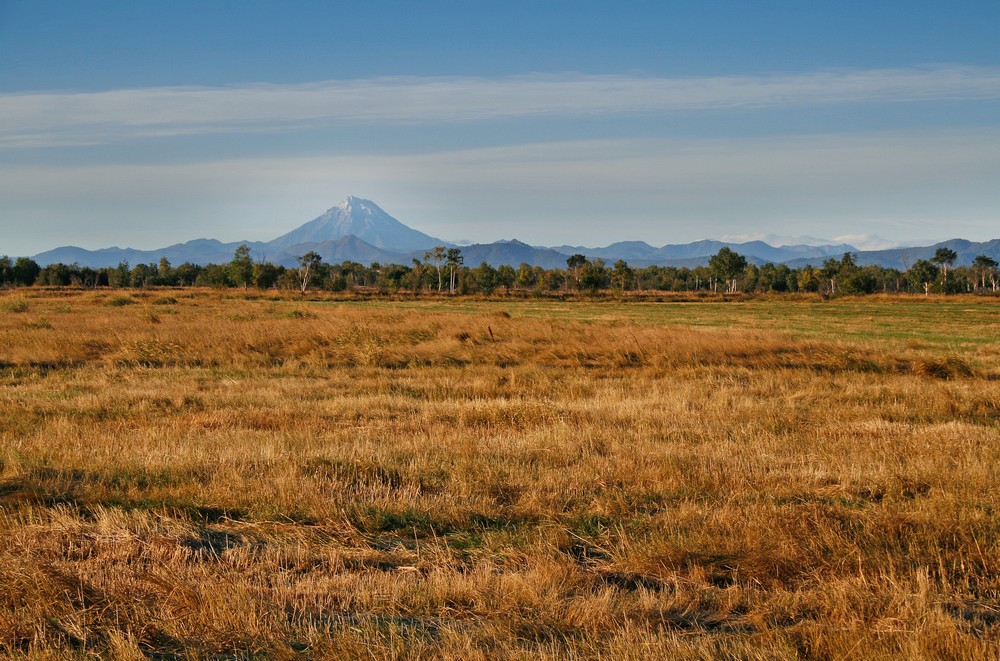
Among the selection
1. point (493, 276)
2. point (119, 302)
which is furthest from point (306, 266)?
point (119, 302)

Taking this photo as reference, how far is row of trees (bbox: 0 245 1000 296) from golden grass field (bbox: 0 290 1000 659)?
4135 inches

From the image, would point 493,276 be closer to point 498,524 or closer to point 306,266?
point 306,266

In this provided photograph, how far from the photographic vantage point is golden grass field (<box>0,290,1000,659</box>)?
170 inches

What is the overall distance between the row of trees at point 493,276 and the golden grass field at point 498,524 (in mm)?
105039

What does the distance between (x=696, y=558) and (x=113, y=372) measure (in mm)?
16320

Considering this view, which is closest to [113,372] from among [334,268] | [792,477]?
[792,477]

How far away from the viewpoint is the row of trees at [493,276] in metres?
132

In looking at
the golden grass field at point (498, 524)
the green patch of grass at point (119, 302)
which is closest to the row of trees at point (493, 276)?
the green patch of grass at point (119, 302)

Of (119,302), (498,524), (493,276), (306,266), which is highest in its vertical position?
(306,266)

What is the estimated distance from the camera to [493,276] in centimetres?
14588

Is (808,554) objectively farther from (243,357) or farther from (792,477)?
(243,357)

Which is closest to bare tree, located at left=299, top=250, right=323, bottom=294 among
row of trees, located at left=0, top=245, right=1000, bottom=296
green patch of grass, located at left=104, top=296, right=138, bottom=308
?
row of trees, located at left=0, top=245, right=1000, bottom=296

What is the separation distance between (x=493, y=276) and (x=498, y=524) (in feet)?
459

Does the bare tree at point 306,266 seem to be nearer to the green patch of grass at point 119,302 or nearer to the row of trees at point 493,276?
the row of trees at point 493,276
